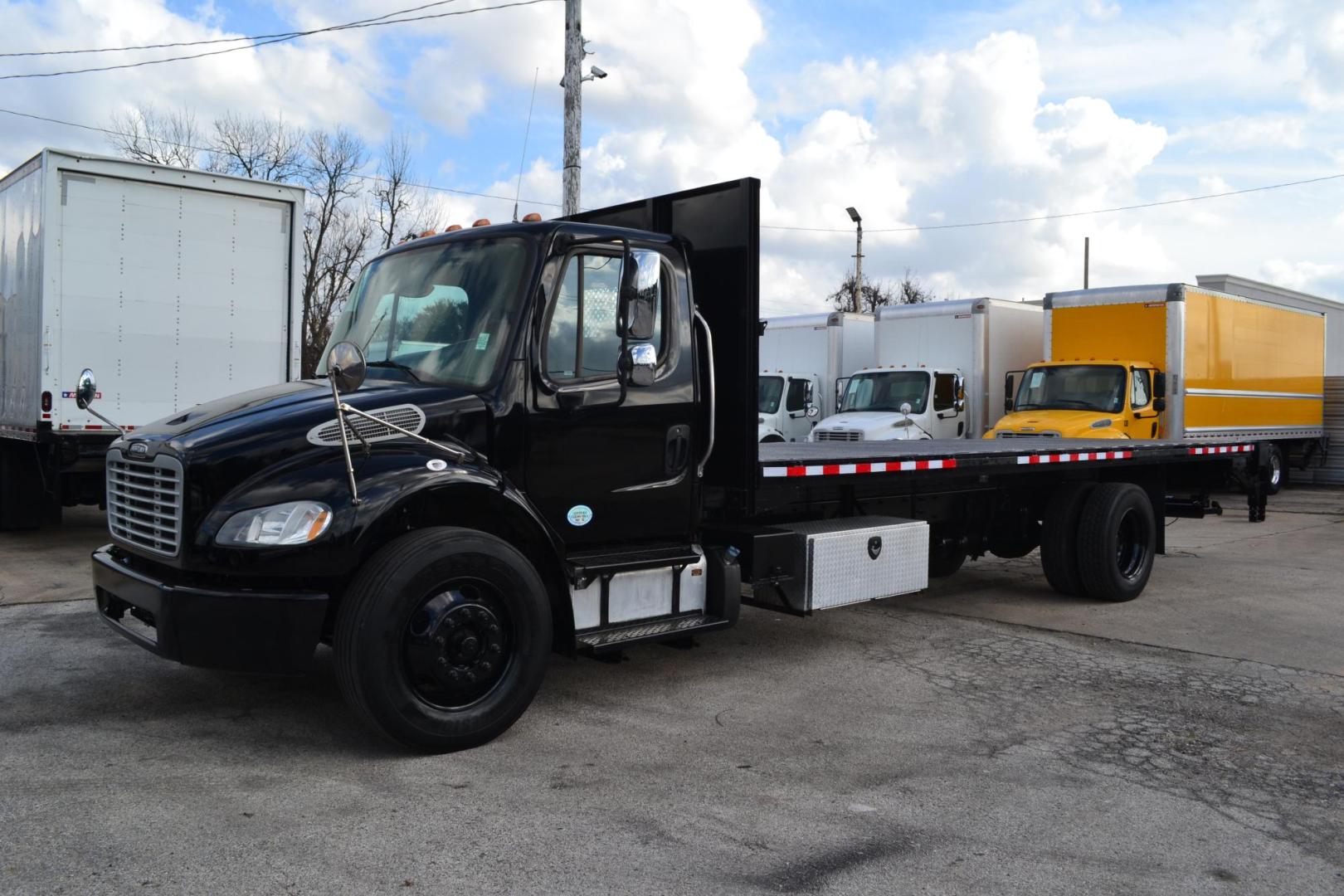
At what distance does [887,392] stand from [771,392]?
2359mm

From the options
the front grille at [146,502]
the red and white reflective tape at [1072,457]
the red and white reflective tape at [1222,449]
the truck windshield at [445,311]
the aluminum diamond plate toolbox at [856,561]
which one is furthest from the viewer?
the red and white reflective tape at [1222,449]

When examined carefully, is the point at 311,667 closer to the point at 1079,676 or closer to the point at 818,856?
the point at 818,856

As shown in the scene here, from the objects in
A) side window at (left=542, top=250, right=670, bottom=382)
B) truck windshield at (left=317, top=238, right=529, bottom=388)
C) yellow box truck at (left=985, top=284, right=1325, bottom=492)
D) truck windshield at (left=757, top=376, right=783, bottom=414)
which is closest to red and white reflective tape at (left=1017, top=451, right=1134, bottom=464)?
side window at (left=542, top=250, right=670, bottom=382)

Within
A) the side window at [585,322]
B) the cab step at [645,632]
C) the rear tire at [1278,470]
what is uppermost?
the side window at [585,322]

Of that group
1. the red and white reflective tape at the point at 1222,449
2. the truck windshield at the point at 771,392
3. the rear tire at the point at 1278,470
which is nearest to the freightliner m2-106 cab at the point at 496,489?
the red and white reflective tape at the point at 1222,449

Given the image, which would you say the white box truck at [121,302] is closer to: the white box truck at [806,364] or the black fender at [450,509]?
the black fender at [450,509]

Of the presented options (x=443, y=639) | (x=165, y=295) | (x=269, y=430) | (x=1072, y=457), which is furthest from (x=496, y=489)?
(x=165, y=295)

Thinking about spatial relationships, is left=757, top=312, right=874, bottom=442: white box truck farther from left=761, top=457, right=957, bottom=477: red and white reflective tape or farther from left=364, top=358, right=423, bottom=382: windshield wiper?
left=364, top=358, right=423, bottom=382: windshield wiper

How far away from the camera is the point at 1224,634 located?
25.3 ft

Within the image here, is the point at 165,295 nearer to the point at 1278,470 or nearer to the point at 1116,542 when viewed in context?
the point at 1116,542

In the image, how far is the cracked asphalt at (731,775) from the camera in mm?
3670

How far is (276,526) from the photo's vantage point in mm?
4535

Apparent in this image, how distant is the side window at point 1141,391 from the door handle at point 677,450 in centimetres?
1247

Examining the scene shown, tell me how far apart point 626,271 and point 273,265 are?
7.65m
